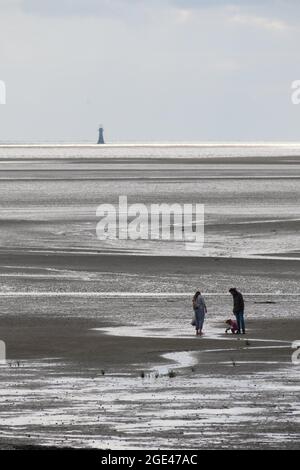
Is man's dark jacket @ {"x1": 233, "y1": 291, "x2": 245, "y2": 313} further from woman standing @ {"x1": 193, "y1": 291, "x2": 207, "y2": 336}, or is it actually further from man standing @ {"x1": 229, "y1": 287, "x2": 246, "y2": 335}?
woman standing @ {"x1": 193, "y1": 291, "x2": 207, "y2": 336}

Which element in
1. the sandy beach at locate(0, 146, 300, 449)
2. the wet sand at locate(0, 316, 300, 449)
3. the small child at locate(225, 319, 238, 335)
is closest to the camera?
the wet sand at locate(0, 316, 300, 449)

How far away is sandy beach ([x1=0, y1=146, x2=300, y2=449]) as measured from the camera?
80.6 feet

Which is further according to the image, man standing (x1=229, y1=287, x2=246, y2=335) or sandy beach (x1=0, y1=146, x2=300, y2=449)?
man standing (x1=229, y1=287, x2=246, y2=335)

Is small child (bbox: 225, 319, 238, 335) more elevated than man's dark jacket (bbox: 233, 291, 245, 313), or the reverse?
man's dark jacket (bbox: 233, 291, 245, 313)

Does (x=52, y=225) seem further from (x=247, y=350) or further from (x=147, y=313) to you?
(x=247, y=350)

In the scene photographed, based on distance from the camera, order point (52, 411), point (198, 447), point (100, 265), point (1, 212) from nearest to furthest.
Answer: point (198, 447)
point (52, 411)
point (100, 265)
point (1, 212)

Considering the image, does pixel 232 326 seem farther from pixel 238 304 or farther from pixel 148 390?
pixel 148 390

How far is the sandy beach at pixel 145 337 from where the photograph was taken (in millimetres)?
24578

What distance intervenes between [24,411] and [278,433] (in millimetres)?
5084

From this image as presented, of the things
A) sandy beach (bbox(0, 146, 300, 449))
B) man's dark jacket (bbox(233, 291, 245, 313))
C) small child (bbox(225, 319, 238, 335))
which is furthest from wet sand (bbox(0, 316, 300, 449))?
man's dark jacket (bbox(233, 291, 245, 313))

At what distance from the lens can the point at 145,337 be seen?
36.9 m

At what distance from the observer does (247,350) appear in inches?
1348

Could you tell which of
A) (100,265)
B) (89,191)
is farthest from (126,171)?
(100,265)
